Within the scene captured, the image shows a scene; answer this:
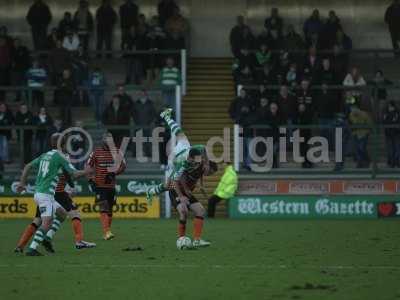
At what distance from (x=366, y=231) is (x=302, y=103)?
7230mm

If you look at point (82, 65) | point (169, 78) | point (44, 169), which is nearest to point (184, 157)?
point (44, 169)

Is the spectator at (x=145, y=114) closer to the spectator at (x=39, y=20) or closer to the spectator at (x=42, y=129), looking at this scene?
the spectator at (x=42, y=129)

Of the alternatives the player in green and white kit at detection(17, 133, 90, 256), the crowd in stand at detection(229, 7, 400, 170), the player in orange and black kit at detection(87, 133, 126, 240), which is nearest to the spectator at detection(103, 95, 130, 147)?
the crowd in stand at detection(229, 7, 400, 170)

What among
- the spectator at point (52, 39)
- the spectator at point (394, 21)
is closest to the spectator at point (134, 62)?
the spectator at point (52, 39)

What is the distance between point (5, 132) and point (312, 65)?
339 inches

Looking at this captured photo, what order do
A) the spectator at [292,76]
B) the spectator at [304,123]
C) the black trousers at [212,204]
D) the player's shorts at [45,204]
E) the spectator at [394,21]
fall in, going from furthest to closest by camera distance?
the spectator at [394,21], the spectator at [292,76], the spectator at [304,123], the black trousers at [212,204], the player's shorts at [45,204]

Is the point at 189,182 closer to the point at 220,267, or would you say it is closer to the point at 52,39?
the point at 220,267

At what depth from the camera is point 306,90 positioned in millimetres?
29641

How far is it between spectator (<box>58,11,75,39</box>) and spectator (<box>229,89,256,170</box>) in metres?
6.21

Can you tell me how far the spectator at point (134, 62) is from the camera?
105 ft

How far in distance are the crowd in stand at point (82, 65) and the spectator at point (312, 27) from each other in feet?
11.9

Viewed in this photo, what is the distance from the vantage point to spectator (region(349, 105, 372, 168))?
29.2 m

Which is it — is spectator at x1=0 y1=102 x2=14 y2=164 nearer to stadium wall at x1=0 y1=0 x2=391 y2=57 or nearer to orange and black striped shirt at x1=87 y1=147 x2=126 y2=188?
stadium wall at x1=0 y1=0 x2=391 y2=57

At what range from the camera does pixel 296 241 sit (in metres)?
20.3
